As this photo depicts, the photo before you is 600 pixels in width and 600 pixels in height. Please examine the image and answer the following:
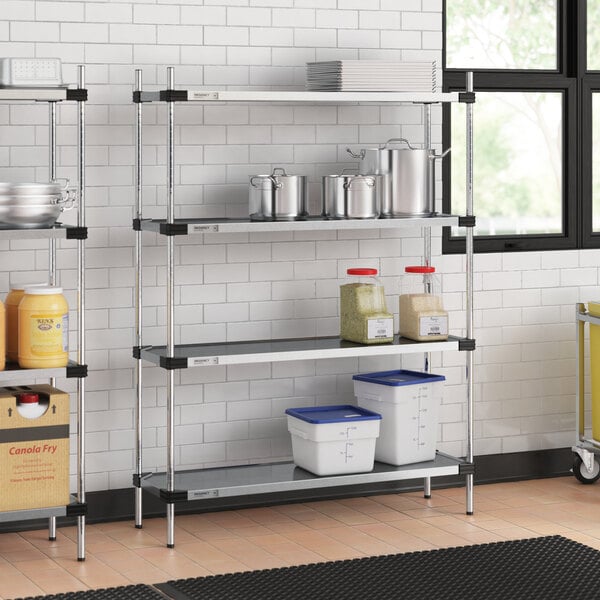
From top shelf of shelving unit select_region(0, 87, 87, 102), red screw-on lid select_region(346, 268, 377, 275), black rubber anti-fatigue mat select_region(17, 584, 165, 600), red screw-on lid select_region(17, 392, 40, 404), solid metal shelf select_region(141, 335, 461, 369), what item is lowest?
black rubber anti-fatigue mat select_region(17, 584, 165, 600)

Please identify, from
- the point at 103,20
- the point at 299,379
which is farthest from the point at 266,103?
the point at 299,379

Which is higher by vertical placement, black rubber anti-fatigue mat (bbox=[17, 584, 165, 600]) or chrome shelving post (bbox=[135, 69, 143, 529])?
chrome shelving post (bbox=[135, 69, 143, 529])

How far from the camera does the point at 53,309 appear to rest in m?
4.84

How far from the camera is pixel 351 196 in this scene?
5.43 m

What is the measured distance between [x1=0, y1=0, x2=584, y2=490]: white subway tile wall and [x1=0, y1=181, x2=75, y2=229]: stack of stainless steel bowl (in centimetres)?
53

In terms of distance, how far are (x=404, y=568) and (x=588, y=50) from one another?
9.78 ft

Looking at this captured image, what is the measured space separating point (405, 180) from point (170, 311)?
46.3 inches

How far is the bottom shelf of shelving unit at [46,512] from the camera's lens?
4.84 meters

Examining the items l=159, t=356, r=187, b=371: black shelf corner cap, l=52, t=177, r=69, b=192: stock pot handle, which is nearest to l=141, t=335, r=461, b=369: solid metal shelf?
l=159, t=356, r=187, b=371: black shelf corner cap

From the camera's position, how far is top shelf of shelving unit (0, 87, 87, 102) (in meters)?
4.76

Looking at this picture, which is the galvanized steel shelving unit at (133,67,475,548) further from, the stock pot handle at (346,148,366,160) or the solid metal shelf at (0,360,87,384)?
the solid metal shelf at (0,360,87,384)

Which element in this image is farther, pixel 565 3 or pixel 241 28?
pixel 565 3

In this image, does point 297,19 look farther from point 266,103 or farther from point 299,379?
point 299,379

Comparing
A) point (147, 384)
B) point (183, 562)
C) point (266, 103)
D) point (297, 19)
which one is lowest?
point (183, 562)
